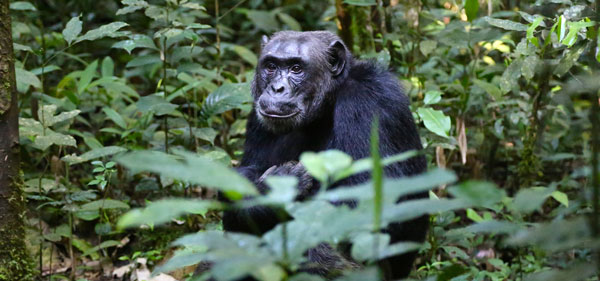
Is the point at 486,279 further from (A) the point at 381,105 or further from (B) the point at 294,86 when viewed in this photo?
(B) the point at 294,86

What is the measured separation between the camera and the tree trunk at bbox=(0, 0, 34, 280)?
4.65 m

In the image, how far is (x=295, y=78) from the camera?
211 inches

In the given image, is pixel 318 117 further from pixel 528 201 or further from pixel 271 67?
pixel 528 201

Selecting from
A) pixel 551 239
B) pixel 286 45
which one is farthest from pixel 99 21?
pixel 551 239

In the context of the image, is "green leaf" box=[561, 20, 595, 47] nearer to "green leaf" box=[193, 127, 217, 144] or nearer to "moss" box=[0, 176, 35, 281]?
"green leaf" box=[193, 127, 217, 144]

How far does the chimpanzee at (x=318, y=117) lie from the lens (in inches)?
190

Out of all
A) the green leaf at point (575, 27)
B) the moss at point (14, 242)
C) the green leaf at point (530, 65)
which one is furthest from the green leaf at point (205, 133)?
the green leaf at point (575, 27)

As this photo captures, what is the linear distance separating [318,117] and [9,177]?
2309mm

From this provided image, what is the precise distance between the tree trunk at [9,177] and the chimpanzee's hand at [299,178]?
1734mm

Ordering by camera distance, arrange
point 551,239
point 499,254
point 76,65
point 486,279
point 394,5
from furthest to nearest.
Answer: point 76,65
point 394,5
point 499,254
point 486,279
point 551,239

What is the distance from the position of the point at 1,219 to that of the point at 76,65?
624 cm

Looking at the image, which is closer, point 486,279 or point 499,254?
point 486,279

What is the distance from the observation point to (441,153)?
21.4 ft

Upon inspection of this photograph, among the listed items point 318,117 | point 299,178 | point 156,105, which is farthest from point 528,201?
point 156,105
